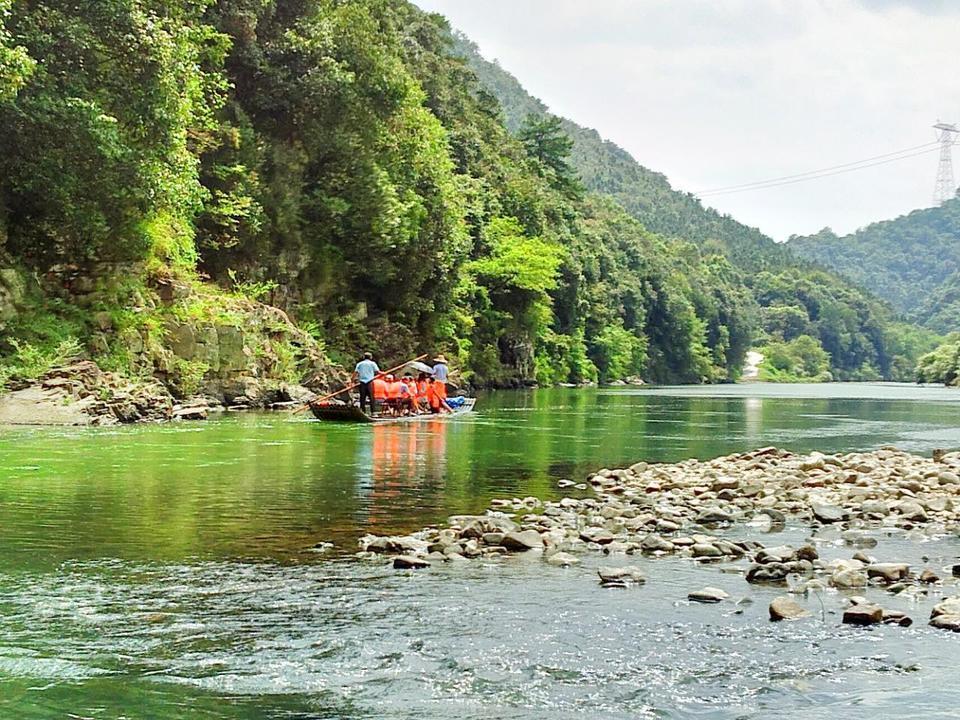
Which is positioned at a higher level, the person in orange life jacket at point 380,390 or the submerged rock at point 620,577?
the person in orange life jacket at point 380,390

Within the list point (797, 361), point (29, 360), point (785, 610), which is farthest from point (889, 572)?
point (797, 361)

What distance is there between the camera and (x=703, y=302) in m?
137

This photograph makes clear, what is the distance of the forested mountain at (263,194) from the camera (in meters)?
27.7

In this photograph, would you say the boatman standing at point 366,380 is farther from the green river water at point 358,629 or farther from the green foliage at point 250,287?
the green river water at point 358,629

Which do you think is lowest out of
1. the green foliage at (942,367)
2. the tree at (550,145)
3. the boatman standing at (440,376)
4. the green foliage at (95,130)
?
the boatman standing at (440,376)

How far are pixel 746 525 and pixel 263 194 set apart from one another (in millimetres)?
33230

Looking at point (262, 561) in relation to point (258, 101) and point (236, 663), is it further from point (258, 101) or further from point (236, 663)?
point (258, 101)

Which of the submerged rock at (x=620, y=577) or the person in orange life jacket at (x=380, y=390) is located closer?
the submerged rock at (x=620, y=577)

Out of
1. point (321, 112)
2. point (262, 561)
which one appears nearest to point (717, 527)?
point (262, 561)

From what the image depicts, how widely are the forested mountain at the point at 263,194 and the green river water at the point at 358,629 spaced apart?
1445 cm

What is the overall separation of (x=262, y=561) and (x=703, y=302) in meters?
131

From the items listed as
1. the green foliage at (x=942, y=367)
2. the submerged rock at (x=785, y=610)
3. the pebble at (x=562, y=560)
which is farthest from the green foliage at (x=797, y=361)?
the submerged rock at (x=785, y=610)

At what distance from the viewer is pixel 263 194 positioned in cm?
4303

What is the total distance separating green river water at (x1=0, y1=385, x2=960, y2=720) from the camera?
6543 mm
